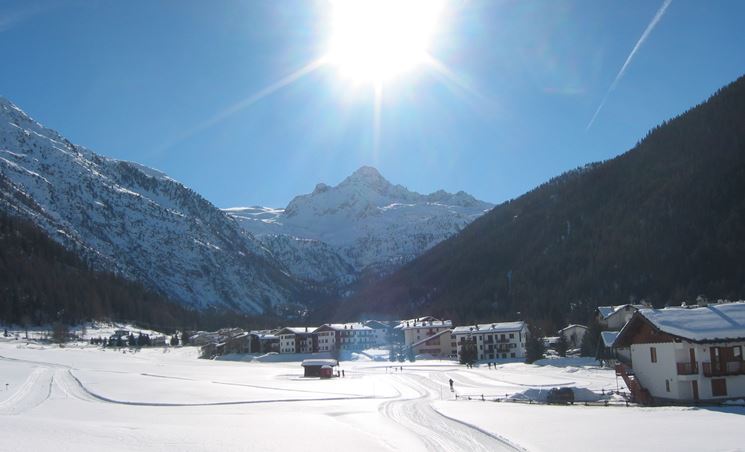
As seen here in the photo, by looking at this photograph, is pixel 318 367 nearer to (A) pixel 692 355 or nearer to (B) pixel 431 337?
(A) pixel 692 355

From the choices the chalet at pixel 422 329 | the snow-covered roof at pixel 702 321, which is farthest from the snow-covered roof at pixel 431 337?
the snow-covered roof at pixel 702 321

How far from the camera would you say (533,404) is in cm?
4216

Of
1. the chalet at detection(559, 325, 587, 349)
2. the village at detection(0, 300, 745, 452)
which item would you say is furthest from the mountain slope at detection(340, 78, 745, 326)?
the village at detection(0, 300, 745, 452)

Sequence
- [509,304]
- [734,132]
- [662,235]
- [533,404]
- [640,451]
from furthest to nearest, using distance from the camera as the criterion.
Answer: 1. [509,304]
2. [734,132]
3. [662,235]
4. [533,404]
5. [640,451]

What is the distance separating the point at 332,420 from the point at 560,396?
59.4 feet

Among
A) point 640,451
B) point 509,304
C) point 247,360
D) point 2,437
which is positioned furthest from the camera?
point 509,304

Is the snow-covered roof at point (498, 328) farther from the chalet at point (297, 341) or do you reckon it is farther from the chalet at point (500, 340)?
the chalet at point (297, 341)

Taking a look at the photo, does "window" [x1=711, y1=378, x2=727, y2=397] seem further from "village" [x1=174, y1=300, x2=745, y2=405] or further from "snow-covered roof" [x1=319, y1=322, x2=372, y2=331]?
"snow-covered roof" [x1=319, y1=322, x2=372, y2=331]

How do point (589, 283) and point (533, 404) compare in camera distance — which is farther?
point (589, 283)

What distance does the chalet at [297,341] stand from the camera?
6137 inches

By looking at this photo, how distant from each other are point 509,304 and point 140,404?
14322cm

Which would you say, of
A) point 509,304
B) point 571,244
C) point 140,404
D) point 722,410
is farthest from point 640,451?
point 571,244

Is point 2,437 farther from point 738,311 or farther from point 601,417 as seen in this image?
point 738,311

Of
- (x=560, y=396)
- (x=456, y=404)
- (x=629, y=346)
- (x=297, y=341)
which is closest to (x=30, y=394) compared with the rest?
(x=456, y=404)
